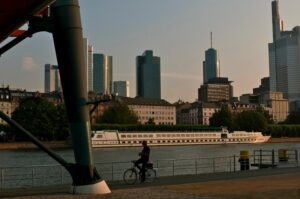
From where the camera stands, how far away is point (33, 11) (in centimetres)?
1240

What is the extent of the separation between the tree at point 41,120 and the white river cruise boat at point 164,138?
17442mm

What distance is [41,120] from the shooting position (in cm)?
11031

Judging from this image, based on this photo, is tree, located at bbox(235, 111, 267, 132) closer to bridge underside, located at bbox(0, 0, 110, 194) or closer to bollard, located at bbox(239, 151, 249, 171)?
bollard, located at bbox(239, 151, 249, 171)

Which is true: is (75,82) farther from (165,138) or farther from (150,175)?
(165,138)

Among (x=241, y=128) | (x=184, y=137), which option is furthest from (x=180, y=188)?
(x=241, y=128)

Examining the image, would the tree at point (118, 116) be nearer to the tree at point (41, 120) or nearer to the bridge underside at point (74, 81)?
the tree at point (41, 120)

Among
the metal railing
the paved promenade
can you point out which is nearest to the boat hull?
the metal railing

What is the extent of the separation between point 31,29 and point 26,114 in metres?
101

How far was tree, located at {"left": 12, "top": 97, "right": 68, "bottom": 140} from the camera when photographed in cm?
10906

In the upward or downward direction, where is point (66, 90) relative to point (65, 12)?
downward

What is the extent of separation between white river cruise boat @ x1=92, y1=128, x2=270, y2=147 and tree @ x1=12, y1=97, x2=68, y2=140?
1744 cm

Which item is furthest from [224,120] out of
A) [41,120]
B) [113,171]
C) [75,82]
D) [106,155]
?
[75,82]

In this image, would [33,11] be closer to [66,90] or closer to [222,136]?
[66,90]

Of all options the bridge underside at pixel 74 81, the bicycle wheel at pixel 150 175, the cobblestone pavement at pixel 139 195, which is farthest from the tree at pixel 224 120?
the bridge underside at pixel 74 81
